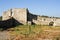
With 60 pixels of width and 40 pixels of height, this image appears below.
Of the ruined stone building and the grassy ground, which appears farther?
the ruined stone building

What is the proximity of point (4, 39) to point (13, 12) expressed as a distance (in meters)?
17.7

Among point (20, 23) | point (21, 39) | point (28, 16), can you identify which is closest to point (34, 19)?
point (28, 16)

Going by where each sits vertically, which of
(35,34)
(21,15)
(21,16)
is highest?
(21,15)

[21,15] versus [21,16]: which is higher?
[21,15]

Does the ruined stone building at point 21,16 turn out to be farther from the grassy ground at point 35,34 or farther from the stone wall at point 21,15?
the grassy ground at point 35,34

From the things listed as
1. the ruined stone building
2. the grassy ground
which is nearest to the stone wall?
the ruined stone building

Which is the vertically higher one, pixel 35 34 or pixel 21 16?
pixel 21 16

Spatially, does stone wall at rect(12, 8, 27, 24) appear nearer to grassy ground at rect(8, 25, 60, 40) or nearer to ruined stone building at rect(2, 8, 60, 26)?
ruined stone building at rect(2, 8, 60, 26)

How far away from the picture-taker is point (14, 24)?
32.3m

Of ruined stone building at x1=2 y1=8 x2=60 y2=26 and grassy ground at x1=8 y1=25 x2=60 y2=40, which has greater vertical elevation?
ruined stone building at x1=2 y1=8 x2=60 y2=26

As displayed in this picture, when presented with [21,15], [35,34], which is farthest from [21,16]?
[35,34]

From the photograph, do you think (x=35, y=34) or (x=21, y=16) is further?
(x=21, y=16)

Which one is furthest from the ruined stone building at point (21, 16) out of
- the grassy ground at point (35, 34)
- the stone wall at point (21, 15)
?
the grassy ground at point (35, 34)

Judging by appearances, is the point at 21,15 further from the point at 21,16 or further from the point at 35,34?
the point at 35,34
